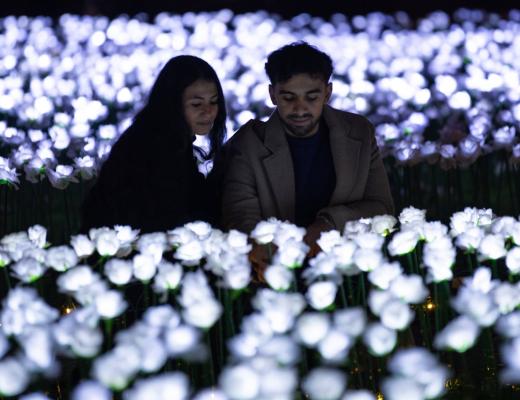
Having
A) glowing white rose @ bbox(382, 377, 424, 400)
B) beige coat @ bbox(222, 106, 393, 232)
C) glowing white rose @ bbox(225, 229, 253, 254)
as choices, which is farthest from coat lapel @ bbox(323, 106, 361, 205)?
glowing white rose @ bbox(382, 377, 424, 400)

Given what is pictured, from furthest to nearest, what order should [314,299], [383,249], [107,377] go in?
1. [383,249]
2. [314,299]
3. [107,377]

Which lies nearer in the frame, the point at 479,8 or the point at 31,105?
the point at 31,105

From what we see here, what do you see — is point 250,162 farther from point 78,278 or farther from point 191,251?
point 78,278

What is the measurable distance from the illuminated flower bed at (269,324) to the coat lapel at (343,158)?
687 mm

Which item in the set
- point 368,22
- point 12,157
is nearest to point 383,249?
point 12,157

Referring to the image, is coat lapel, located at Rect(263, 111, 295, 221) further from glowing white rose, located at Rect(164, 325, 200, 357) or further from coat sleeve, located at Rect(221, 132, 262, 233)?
glowing white rose, located at Rect(164, 325, 200, 357)

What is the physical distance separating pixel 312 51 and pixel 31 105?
3.54m

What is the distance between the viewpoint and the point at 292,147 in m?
3.86

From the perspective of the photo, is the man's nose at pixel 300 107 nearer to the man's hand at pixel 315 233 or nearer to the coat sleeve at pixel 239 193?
the coat sleeve at pixel 239 193

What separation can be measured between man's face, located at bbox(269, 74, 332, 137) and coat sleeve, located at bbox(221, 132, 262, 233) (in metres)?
0.24

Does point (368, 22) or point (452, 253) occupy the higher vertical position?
point (368, 22)

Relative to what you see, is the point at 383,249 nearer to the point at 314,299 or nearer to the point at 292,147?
the point at 292,147

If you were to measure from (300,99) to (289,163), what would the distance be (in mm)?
256

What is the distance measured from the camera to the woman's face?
3871 millimetres
